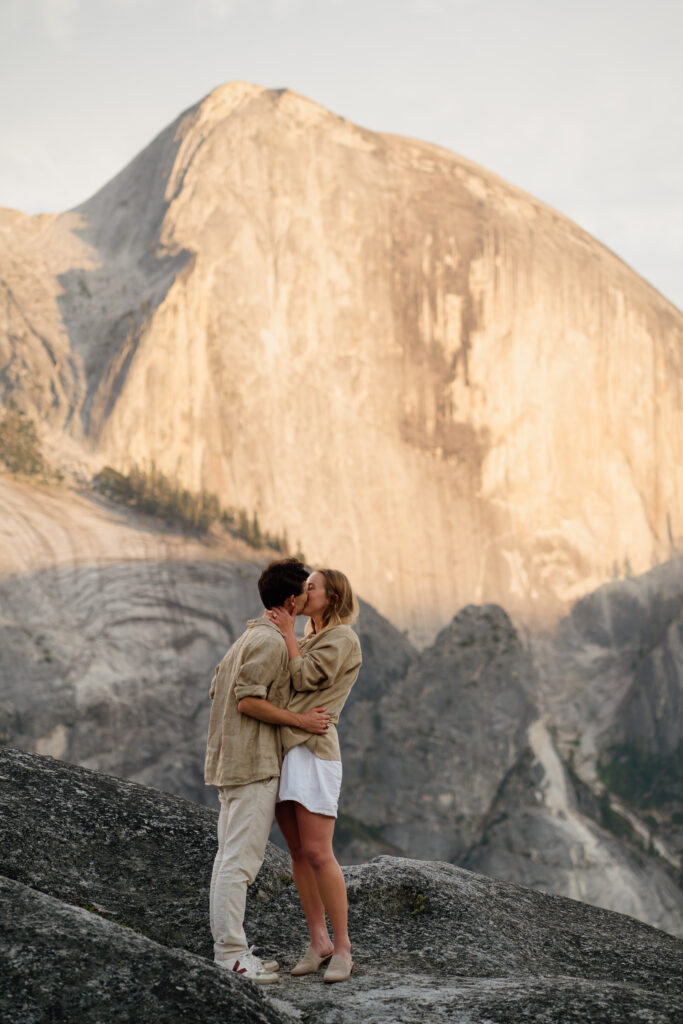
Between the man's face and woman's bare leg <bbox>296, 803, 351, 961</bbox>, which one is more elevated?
the man's face

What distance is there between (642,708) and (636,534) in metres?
8.03

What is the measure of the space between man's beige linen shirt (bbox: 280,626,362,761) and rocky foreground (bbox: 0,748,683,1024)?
1028mm

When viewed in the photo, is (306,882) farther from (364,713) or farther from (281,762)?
(364,713)

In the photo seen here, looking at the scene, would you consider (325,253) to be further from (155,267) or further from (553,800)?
(553,800)

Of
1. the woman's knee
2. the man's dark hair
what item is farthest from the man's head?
the woman's knee

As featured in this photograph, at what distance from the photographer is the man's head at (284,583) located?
488cm

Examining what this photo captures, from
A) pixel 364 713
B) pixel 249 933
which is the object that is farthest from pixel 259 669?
pixel 364 713

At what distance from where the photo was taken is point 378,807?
3391cm

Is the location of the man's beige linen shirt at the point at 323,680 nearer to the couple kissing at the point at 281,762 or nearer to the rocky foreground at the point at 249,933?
the couple kissing at the point at 281,762

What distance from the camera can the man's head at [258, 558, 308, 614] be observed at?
4883 mm

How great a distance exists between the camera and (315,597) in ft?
16.3

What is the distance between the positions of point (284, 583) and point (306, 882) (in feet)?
4.60

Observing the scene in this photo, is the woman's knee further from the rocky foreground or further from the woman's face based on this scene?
the woman's face

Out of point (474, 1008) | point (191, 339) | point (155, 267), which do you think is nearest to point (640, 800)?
point (191, 339)
